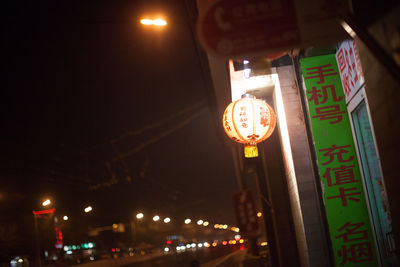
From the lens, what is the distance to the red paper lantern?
29.7 ft

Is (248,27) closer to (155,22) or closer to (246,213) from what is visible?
(155,22)

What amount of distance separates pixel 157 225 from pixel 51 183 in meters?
56.8

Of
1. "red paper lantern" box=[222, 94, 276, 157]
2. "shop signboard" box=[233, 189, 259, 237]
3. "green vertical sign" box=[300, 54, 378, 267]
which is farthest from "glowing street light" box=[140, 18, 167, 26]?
"shop signboard" box=[233, 189, 259, 237]

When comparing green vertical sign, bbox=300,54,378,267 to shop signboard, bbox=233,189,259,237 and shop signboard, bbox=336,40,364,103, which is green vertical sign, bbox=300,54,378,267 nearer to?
shop signboard, bbox=336,40,364,103

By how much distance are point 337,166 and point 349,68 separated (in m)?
2.11

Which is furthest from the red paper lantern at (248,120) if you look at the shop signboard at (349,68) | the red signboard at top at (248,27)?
the red signboard at top at (248,27)

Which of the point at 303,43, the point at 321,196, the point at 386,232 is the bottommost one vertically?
the point at 386,232

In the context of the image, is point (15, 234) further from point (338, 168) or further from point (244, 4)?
point (244, 4)

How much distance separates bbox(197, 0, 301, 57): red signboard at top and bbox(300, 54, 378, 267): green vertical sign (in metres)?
5.24

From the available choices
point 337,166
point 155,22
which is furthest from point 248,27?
point 337,166

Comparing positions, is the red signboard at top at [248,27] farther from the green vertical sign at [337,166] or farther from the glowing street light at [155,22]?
the green vertical sign at [337,166]

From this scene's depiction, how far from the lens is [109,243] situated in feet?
226

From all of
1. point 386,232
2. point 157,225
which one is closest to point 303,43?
point 386,232

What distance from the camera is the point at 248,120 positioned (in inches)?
A: 356
